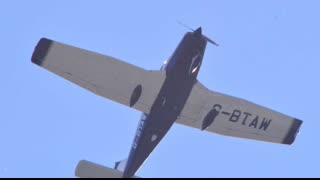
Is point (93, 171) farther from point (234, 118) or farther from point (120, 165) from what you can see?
point (234, 118)

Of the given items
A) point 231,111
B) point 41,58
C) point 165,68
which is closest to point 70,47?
point 41,58

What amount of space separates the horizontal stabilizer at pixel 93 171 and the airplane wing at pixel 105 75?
106 inches

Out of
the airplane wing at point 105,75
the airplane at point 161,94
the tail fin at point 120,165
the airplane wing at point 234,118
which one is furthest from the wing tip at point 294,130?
the tail fin at point 120,165

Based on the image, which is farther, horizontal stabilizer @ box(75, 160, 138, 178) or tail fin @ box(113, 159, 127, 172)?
tail fin @ box(113, 159, 127, 172)

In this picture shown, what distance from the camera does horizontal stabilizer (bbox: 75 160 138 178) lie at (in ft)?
115

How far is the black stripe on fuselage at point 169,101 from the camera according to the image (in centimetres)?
Answer: 3375

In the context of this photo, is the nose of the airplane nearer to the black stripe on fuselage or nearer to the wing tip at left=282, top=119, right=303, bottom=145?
the black stripe on fuselage

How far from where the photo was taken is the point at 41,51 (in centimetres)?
3350

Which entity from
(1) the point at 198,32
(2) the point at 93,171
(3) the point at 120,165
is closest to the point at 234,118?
(1) the point at 198,32

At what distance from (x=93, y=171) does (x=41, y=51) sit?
17.0 feet

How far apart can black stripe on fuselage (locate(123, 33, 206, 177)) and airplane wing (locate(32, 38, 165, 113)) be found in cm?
38

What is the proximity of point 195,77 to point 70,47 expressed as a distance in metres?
4.83

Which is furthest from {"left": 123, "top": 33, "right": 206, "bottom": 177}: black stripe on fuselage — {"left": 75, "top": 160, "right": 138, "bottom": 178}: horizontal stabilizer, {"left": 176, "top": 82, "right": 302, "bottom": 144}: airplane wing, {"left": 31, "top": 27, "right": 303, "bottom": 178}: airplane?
{"left": 176, "top": 82, "right": 302, "bottom": 144}: airplane wing

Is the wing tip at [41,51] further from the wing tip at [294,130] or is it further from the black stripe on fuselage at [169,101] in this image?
the wing tip at [294,130]
